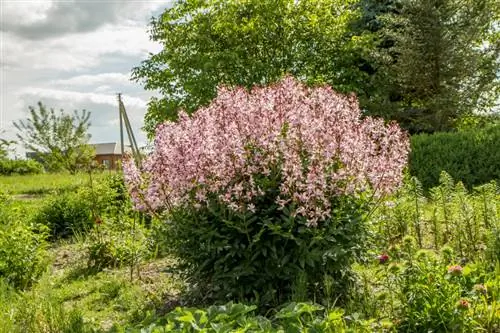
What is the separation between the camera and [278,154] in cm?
375

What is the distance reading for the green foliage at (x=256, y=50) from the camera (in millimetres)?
16016

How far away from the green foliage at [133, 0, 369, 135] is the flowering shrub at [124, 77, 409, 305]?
11.8m

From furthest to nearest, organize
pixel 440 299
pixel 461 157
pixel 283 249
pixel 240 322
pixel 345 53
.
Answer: pixel 345 53
pixel 461 157
pixel 283 249
pixel 440 299
pixel 240 322

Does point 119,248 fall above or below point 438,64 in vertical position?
below

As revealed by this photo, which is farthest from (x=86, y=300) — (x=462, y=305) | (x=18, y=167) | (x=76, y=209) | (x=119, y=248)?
(x=18, y=167)

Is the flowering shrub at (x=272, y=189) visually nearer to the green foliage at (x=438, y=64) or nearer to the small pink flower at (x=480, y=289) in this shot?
the small pink flower at (x=480, y=289)

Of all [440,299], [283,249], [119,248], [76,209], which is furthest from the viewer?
[76,209]

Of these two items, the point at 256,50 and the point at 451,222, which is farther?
the point at 256,50

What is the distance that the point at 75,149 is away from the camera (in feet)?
78.6

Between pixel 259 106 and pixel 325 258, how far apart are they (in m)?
1.20

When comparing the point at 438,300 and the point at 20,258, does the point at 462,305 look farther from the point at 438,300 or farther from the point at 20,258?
the point at 20,258

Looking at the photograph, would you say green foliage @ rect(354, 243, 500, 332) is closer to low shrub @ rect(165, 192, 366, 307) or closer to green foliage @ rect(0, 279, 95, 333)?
low shrub @ rect(165, 192, 366, 307)

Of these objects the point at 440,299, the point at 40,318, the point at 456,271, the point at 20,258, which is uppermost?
the point at 456,271

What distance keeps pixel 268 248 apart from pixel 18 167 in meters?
22.8
